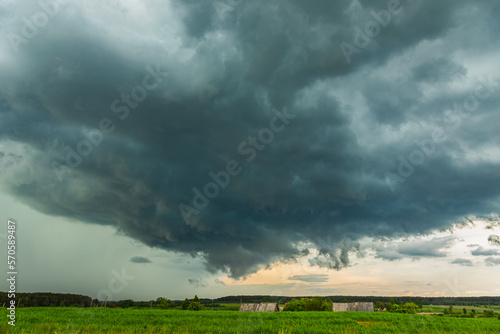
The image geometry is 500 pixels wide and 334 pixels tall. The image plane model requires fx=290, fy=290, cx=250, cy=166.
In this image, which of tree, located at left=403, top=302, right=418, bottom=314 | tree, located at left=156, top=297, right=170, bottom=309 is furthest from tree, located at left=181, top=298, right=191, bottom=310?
tree, located at left=403, top=302, right=418, bottom=314

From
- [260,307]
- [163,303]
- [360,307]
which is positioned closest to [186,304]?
[163,303]

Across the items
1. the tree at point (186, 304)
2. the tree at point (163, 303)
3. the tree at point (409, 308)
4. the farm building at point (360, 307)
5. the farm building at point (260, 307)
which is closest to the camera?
the farm building at point (360, 307)

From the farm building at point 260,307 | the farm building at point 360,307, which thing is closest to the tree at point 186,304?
the farm building at point 260,307

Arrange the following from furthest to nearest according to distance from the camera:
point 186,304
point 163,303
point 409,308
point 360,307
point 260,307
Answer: point 409,308 < point 163,303 < point 186,304 < point 260,307 < point 360,307

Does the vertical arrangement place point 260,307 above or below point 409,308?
above

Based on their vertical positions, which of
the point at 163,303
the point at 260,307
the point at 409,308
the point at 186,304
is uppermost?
the point at 260,307

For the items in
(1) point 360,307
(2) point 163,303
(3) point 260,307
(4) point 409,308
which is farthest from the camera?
(4) point 409,308

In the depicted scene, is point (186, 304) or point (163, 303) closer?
point (186, 304)

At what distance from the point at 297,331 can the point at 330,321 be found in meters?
9.25

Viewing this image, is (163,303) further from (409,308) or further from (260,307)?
(409,308)

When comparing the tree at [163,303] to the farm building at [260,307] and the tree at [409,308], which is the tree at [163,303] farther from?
the tree at [409,308]

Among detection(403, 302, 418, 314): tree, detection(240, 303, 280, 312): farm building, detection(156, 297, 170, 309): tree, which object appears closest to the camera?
detection(240, 303, 280, 312): farm building

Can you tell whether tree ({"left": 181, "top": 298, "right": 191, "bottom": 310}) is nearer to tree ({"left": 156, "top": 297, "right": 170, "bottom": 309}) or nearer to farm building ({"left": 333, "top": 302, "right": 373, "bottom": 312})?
tree ({"left": 156, "top": 297, "right": 170, "bottom": 309})

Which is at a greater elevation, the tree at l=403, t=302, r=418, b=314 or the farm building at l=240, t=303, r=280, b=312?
the farm building at l=240, t=303, r=280, b=312
